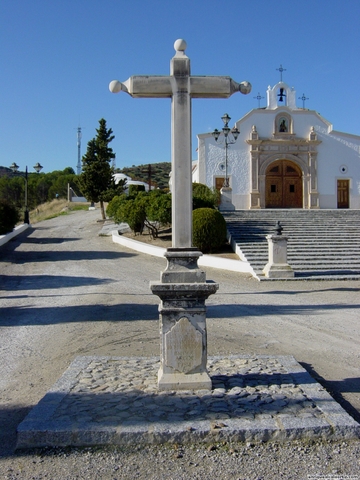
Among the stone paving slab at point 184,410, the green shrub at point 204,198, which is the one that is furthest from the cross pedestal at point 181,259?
the green shrub at point 204,198

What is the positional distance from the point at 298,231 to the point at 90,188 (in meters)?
17.8

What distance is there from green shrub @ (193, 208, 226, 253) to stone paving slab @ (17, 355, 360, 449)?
12953 mm

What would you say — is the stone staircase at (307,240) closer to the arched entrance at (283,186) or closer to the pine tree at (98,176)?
the arched entrance at (283,186)

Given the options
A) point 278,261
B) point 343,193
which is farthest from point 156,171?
point 278,261

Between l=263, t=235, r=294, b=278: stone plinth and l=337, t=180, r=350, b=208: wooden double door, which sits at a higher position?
l=337, t=180, r=350, b=208: wooden double door

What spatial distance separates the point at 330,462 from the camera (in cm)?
317

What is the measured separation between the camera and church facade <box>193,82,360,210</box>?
2931 centimetres

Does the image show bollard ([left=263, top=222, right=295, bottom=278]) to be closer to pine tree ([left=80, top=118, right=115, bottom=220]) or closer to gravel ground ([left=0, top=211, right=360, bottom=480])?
gravel ground ([left=0, top=211, right=360, bottom=480])

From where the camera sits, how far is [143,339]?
6.87 metres

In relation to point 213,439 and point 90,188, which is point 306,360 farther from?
point 90,188

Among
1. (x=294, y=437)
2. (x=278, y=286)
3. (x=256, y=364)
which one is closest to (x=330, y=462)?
(x=294, y=437)

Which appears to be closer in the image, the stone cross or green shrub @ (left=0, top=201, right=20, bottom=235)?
the stone cross

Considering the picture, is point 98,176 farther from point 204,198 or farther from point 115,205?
point 204,198

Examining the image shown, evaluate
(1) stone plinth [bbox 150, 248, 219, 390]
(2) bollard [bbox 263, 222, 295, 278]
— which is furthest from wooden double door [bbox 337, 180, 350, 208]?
(1) stone plinth [bbox 150, 248, 219, 390]
